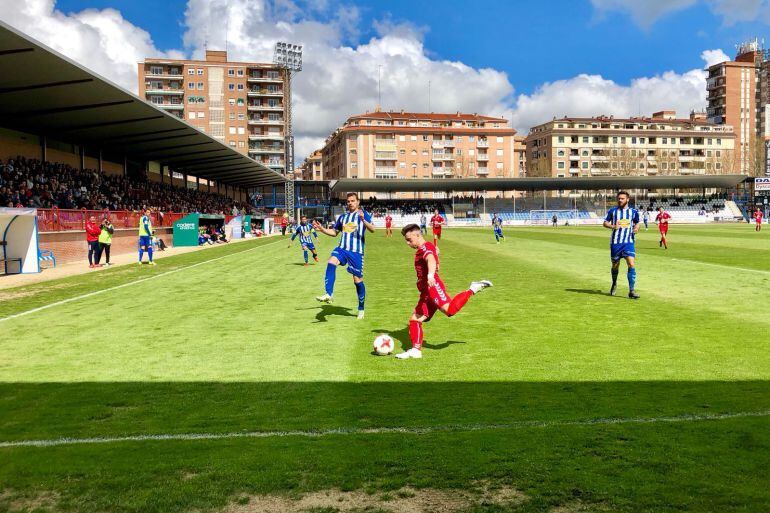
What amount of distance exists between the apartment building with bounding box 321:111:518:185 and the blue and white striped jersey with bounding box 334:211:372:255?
101 m

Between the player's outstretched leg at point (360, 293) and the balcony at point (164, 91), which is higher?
the balcony at point (164, 91)

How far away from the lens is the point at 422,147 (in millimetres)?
113188

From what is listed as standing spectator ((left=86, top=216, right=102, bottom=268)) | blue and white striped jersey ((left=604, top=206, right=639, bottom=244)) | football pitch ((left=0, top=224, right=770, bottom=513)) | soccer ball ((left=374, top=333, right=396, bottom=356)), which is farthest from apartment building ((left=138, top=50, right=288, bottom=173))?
soccer ball ((left=374, top=333, right=396, bottom=356))

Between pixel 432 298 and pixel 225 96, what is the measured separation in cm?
9910

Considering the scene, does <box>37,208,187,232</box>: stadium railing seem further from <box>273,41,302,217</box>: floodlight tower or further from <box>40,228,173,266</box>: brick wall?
<box>273,41,302,217</box>: floodlight tower

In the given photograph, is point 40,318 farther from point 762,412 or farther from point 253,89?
point 253,89

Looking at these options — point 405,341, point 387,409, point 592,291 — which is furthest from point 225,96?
point 387,409

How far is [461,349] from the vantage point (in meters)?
7.28

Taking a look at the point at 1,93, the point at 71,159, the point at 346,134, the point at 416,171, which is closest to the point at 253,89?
the point at 346,134

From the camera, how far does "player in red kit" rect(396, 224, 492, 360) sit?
21.8 feet

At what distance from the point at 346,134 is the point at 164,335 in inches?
4123

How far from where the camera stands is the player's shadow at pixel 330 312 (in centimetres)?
980

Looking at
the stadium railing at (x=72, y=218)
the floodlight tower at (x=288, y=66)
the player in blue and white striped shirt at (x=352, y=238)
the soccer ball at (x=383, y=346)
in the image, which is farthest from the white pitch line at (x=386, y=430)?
the floodlight tower at (x=288, y=66)

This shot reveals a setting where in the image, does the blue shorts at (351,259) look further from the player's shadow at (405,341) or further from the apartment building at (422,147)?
the apartment building at (422,147)
